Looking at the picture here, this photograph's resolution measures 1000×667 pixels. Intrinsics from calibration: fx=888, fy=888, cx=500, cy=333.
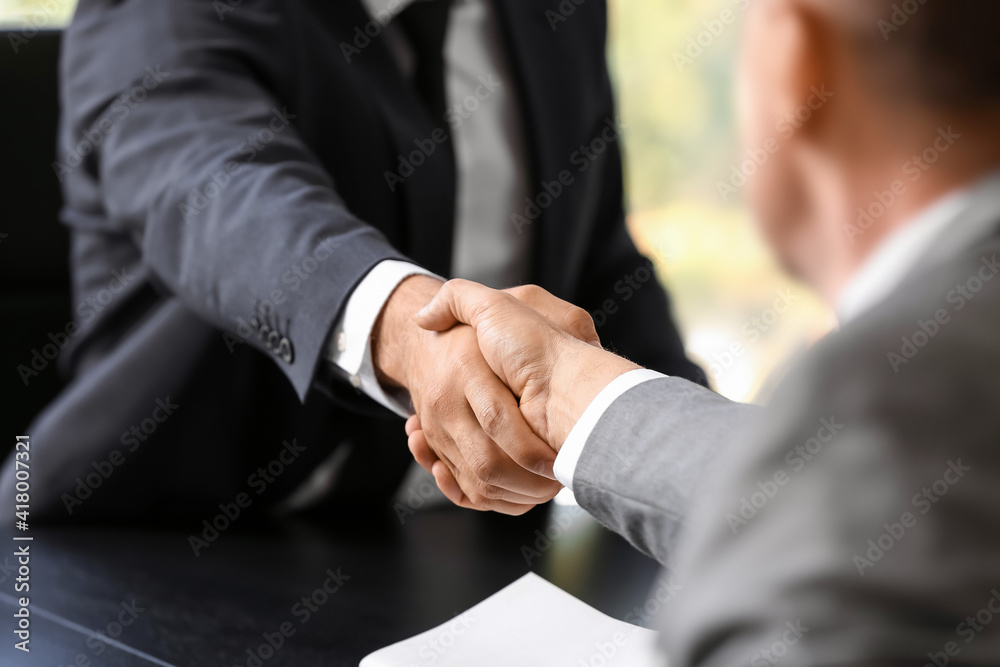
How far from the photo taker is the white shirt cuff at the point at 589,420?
0.53 metres

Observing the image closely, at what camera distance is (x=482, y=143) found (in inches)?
44.3

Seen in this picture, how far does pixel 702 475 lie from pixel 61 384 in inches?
51.7

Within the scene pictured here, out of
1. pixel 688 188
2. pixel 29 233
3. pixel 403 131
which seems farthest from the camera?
pixel 688 188

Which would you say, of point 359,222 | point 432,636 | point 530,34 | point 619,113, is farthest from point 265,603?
point 619,113

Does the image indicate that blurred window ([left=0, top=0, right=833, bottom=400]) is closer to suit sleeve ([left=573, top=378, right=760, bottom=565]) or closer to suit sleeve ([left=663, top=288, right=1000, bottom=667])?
suit sleeve ([left=573, top=378, right=760, bottom=565])

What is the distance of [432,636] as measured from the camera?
62 centimetres

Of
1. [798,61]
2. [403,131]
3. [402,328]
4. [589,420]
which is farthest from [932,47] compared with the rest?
[403,131]

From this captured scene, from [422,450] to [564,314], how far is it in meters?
0.18

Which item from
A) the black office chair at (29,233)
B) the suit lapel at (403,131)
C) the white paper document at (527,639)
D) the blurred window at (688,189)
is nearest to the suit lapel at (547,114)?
the suit lapel at (403,131)

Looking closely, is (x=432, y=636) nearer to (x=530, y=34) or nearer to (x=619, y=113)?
(x=530, y=34)

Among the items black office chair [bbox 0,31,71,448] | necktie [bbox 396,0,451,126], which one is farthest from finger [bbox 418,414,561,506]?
black office chair [bbox 0,31,71,448]

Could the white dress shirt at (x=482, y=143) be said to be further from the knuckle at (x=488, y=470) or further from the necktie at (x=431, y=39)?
the knuckle at (x=488, y=470)

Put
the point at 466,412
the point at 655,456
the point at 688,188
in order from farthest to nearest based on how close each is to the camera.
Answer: the point at 688,188
the point at 466,412
the point at 655,456

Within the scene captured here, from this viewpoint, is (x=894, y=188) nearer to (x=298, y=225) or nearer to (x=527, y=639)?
(x=527, y=639)
